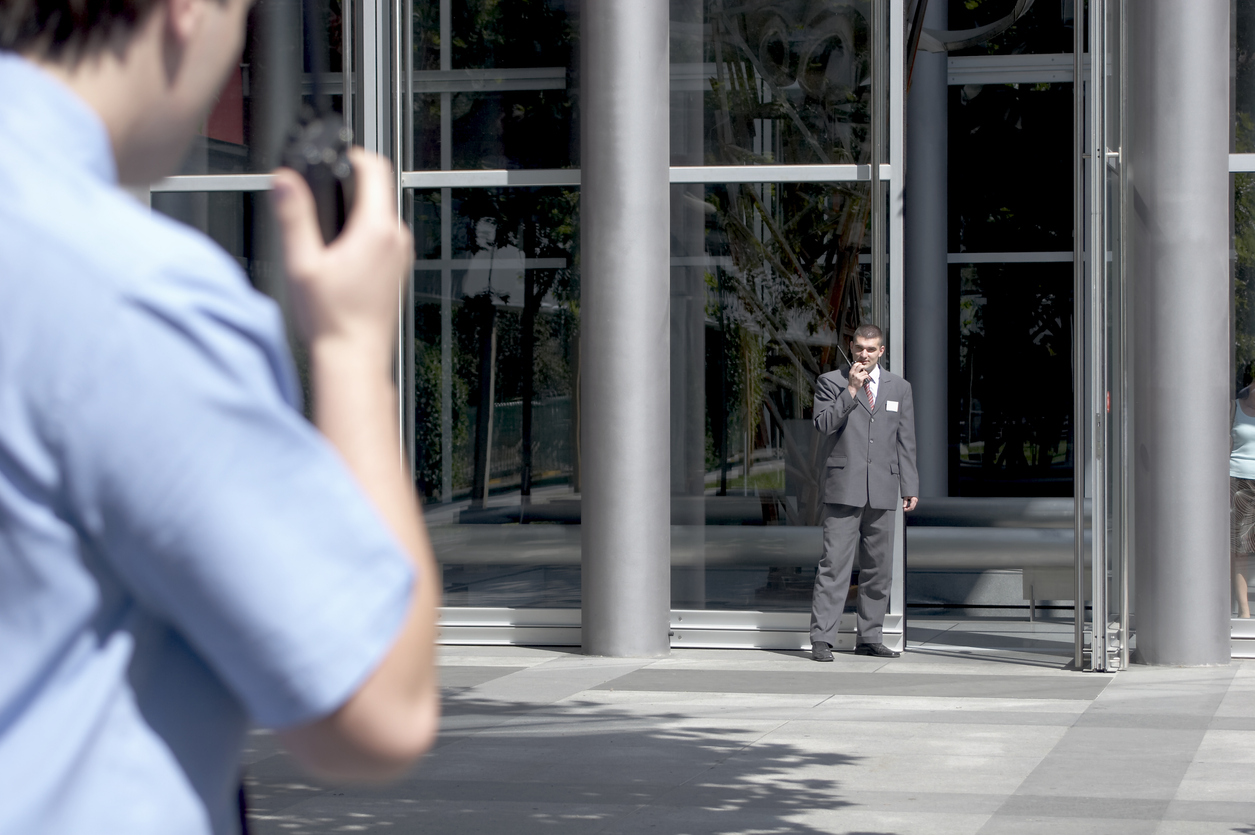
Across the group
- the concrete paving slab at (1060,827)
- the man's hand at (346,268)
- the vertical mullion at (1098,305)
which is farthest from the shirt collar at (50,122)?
the vertical mullion at (1098,305)

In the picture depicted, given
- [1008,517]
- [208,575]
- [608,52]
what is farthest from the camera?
[1008,517]

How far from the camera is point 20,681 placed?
0.86m

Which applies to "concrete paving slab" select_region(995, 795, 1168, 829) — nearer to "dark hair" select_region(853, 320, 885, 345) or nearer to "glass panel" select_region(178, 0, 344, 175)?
"dark hair" select_region(853, 320, 885, 345)

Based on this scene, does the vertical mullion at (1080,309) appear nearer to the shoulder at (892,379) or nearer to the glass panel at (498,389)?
the shoulder at (892,379)

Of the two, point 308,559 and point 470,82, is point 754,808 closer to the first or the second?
point 308,559

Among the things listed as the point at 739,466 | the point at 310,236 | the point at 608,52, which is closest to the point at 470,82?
the point at 608,52

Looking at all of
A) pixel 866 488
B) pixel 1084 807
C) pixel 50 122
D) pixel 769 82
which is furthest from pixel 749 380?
pixel 50 122

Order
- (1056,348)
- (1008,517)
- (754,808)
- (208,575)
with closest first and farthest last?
(208,575) → (754,808) → (1008,517) → (1056,348)

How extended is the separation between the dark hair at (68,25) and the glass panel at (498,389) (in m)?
9.31

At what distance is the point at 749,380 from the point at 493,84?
2685 mm

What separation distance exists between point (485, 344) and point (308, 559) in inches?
386

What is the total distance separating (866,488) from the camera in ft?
31.2

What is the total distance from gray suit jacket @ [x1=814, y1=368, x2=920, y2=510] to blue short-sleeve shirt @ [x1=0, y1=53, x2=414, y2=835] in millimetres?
8760

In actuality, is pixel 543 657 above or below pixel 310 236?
below
